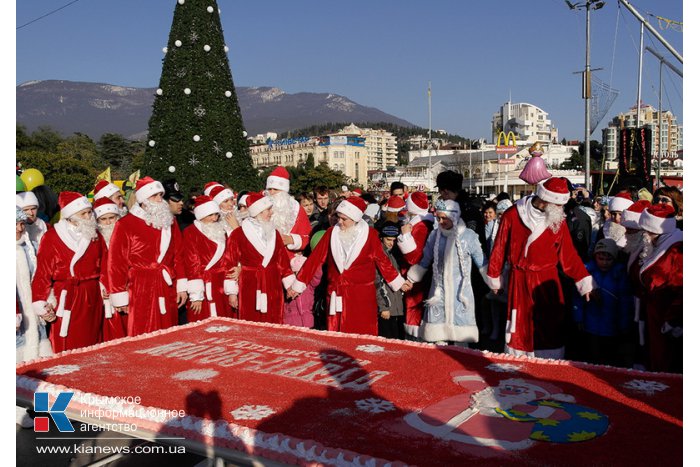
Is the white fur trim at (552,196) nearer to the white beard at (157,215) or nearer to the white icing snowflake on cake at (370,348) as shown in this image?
the white icing snowflake on cake at (370,348)

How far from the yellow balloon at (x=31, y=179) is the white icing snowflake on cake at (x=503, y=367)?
744cm

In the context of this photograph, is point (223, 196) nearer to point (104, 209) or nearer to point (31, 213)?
point (104, 209)

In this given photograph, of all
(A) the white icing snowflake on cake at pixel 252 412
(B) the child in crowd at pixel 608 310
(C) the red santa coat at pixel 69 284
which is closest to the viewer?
(A) the white icing snowflake on cake at pixel 252 412

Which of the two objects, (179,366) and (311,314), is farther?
(311,314)

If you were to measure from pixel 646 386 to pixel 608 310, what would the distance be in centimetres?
287

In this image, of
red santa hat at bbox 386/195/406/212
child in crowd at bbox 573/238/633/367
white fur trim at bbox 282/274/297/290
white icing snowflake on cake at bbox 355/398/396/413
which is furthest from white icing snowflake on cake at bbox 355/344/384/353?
red santa hat at bbox 386/195/406/212

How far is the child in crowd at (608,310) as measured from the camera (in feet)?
19.6

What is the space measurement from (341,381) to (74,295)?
3645 millimetres

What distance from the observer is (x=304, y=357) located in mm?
4078

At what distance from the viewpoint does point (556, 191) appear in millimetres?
5570

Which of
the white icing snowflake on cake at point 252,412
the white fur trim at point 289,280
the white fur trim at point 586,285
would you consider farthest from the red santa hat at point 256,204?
the white icing snowflake on cake at point 252,412

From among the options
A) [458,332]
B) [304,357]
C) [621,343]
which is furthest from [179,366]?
[621,343]

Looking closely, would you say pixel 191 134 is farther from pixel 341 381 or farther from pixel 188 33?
pixel 341 381

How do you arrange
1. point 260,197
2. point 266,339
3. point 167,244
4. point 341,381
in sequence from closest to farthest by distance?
1. point 341,381
2. point 266,339
3. point 167,244
4. point 260,197
